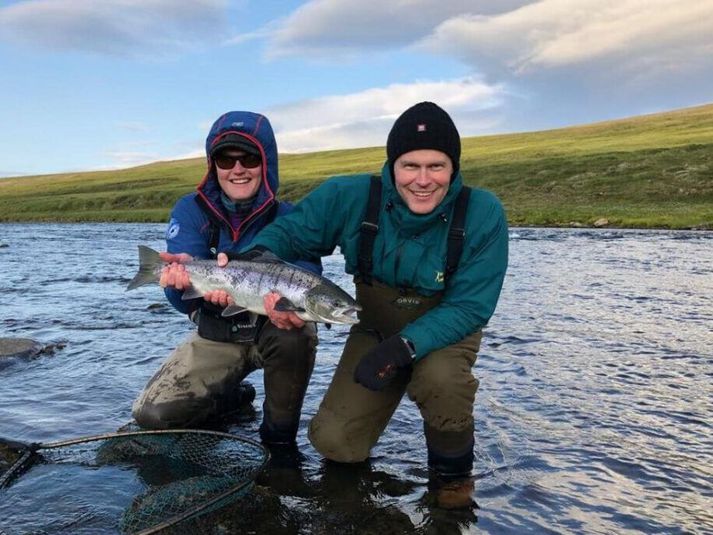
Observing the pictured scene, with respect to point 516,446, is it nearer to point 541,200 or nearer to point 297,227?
point 297,227

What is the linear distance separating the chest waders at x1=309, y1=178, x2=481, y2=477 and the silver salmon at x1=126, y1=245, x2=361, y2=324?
0.43 m

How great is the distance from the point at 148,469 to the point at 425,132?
3.31m

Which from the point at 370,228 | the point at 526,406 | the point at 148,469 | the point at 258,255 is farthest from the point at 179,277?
the point at 526,406

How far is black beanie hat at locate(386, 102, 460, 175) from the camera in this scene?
487cm

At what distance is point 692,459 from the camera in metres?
5.53

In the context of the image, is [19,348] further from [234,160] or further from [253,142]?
[253,142]

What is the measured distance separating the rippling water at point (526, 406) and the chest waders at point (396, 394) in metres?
0.25

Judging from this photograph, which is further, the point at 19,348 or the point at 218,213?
the point at 19,348

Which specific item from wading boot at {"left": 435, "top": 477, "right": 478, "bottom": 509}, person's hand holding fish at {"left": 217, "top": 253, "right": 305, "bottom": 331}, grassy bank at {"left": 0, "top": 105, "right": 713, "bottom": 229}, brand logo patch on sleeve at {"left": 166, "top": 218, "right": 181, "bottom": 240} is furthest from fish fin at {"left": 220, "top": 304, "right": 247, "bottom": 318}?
grassy bank at {"left": 0, "top": 105, "right": 713, "bottom": 229}

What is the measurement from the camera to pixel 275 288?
526cm

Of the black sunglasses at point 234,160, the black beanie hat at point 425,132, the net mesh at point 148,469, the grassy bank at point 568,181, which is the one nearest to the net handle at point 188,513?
the net mesh at point 148,469

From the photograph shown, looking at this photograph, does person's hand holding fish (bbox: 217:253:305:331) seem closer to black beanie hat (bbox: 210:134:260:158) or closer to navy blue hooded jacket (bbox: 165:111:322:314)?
navy blue hooded jacket (bbox: 165:111:322:314)

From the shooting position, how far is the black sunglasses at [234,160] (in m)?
5.96

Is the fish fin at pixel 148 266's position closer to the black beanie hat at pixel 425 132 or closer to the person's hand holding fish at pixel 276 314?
the person's hand holding fish at pixel 276 314
